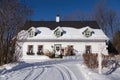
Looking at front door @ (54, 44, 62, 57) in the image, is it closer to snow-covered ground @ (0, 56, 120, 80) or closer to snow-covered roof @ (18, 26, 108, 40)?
snow-covered roof @ (18, 26, 108, 40)

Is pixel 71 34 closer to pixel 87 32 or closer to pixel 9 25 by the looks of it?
pixel 87 32

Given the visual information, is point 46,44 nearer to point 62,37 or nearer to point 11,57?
point 62,37

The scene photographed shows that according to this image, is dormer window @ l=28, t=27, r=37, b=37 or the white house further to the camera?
dormer window @ l=28, t=27, r=37, b=37

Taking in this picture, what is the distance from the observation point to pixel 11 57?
63.9 feet

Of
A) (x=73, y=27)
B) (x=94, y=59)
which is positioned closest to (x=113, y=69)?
(x=94, y=59)

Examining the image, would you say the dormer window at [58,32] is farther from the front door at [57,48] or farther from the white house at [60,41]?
the front door at [57,48]

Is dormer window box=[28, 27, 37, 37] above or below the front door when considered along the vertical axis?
above

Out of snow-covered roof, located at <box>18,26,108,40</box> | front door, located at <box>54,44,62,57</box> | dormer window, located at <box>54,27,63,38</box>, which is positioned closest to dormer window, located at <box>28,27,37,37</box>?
snow-covered roof, located at <box>18,26,108,40</box>

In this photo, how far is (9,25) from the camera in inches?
733

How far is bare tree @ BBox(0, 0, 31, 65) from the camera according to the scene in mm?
18297

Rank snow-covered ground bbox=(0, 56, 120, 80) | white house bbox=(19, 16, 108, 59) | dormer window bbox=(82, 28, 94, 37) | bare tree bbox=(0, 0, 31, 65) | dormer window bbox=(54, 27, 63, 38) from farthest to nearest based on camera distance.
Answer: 1. dormer window bbox=(82, 28, 94, 37)
2. dormer window bbox=(54, 27, 63, 38)
3. white house bbox=(19, 16, 108, 59)
4. bare tree bbox=(0, 0, 31, 65)
5. snow-covered ground bbox=(0, 56, 120, 80)

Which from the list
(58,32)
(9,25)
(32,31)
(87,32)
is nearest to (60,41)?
(58,32)

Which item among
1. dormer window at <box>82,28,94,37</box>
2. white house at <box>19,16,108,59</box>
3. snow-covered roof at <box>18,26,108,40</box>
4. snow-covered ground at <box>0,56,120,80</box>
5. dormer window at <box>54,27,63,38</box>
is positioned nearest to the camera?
snow-covered ground at <box>0,56,120,80</box>

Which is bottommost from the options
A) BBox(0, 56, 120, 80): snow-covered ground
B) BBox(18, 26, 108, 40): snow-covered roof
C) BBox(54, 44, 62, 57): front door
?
BBox(0, 56, 120, 80): snow-covered ground
